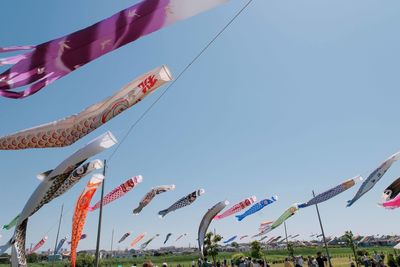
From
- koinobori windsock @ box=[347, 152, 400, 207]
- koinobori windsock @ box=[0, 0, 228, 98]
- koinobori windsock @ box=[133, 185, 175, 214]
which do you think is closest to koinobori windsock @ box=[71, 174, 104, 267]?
koinobori windsock @ box=[133, 185, 175, 214]

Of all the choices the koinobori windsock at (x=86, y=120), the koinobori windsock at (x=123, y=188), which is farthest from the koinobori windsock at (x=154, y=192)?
the koinobori windsock at (x=86, y=120)

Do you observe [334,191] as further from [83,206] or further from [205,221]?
[83,206]

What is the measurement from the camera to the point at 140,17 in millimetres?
5688

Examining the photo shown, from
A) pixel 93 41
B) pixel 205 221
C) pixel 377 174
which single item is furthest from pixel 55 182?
pixel 377 174

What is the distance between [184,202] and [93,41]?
24158 mm

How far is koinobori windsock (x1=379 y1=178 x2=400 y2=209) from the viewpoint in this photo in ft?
54.0

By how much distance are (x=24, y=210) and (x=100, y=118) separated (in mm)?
9510

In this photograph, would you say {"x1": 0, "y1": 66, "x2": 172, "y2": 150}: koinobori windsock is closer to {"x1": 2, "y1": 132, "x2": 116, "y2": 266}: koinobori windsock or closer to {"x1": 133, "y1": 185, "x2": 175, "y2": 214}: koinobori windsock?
{"x1": 2, "y1": 132, "x2": 116, "y2": 266}: koinobori windsock

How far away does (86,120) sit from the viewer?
31.9 ft

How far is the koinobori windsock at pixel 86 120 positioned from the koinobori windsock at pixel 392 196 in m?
13.8

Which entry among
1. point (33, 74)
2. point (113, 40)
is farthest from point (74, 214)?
point (113, 40)

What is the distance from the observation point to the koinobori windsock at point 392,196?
1645cm

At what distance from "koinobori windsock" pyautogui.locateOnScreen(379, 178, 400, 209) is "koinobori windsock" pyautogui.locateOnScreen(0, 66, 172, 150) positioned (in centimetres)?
1385

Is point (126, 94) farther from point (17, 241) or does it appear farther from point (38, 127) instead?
point (17, 241)
